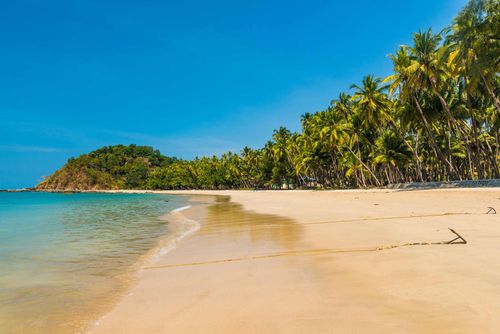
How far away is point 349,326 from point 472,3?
96.7ft

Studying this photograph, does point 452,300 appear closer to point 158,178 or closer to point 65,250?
point 65,250

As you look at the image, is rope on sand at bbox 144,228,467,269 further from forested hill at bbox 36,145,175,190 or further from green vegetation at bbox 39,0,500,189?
forested hill at bbox 36,145,175,190

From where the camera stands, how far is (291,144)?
231ft

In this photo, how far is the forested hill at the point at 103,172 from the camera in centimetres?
16306

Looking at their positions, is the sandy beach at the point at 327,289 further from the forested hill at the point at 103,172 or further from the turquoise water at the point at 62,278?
the forested hill at the point at 103,172

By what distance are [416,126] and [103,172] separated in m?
170

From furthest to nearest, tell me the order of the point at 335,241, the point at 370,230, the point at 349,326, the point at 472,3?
the point at 472,3, the point at 370,230, the point at 335,241, the point at 349,326

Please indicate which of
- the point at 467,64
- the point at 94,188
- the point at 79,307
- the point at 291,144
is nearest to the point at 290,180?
the point at 291,144

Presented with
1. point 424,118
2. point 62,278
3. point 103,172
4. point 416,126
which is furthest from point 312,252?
point 103,172

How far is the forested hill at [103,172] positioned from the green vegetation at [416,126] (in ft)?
259

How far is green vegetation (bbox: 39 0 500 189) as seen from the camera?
85.0 feet

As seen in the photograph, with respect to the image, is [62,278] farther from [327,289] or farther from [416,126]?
[416,126]

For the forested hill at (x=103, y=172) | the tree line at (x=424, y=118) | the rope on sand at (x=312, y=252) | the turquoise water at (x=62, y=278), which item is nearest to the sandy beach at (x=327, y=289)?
the rope on sand at (x=312, y=252)

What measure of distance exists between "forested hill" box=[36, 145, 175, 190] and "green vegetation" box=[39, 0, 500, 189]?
78956 millimetres
